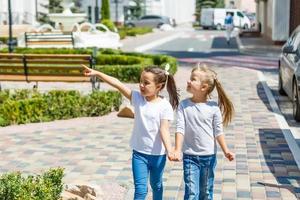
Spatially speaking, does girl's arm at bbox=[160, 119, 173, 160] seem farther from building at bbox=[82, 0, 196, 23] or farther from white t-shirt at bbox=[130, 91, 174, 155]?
building at bbox=[82, 0, 196, 23]

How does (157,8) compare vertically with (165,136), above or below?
above

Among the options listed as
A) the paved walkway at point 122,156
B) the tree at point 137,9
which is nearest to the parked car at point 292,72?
the paved walkway at point 122,156

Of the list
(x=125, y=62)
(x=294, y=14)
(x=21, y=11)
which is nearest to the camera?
(x=125, y=62)

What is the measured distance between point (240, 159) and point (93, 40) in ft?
69.4

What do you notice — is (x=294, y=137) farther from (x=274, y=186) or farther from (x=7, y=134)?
(x=7, y=134)

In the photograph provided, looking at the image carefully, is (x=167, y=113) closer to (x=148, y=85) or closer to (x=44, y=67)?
(x=148, y=85)

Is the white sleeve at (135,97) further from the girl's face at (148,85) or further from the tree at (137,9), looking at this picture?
the tree at (137,9)

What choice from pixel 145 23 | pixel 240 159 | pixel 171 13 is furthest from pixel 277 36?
pixel 171 13

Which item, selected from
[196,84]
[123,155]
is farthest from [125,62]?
[196,84]

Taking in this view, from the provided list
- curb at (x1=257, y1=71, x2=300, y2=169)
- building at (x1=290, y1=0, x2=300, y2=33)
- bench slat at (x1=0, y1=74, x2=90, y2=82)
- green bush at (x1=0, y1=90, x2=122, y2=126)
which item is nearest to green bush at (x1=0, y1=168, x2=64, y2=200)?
curb at (x1=257, y1=71, x2=300, y2=169)

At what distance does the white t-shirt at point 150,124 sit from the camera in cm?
487

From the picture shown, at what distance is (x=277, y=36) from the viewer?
101 feet

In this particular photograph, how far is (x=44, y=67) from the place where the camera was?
43.7 feet

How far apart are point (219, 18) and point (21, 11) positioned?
2316 centimetres
